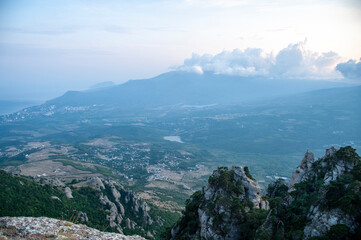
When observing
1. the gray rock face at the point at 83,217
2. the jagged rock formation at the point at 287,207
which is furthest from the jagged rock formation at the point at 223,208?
the gray rock face at the point at 83,217

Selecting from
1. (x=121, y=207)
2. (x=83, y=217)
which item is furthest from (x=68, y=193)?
(x=83, y=217)

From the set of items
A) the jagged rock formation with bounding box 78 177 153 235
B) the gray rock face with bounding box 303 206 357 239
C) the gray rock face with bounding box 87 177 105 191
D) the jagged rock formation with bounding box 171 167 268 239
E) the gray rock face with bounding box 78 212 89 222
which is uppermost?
the gray rock face with bounding box 303 206 357 239

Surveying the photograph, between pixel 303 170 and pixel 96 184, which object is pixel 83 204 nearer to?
pixel 96 184

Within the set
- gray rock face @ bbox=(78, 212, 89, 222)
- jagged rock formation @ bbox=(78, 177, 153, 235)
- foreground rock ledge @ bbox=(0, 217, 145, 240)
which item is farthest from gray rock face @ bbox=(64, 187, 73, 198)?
foreground rock ledge @ bbox=(0, 217, 145, 240)

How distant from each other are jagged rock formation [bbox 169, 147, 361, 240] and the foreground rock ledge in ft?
23.3

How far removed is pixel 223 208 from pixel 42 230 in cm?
1396

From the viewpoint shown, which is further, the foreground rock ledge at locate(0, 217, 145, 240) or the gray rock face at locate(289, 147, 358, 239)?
the foreground rock ledge at locate(0, 217, 145, 240)

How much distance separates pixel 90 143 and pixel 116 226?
145773mm

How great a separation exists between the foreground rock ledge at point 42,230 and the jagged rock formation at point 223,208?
5728mm

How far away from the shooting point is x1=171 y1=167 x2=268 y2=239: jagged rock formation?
61.7ft

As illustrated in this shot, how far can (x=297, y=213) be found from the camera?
53.8 feet

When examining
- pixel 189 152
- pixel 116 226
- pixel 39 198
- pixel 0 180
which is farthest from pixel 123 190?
pixel 189 152

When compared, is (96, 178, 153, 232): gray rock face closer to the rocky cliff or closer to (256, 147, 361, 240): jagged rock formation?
the rocky cliff

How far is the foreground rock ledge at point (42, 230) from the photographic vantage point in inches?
703
